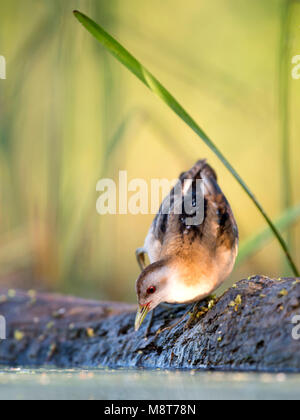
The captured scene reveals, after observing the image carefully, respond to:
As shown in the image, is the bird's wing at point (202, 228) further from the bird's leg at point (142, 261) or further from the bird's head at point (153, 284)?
the bird's leg at point (142, 261)

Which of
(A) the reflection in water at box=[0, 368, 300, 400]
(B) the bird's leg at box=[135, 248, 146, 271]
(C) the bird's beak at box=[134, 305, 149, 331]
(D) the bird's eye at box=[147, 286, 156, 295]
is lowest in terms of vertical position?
(A) the reflection in water at box=[0, 368, 300, 400]

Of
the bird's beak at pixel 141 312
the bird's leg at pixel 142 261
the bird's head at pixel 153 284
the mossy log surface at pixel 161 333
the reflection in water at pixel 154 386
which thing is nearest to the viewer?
the reflection in water at pixel 154 386

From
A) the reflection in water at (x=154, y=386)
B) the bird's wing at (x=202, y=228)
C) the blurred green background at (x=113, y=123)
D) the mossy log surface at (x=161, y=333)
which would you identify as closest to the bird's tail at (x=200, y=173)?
the bird's wing at (x=202, y=228)

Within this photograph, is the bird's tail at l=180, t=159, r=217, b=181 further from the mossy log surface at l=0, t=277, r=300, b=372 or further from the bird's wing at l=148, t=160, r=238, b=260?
the mossy log surface at l=0, t=277, r=300, b=372

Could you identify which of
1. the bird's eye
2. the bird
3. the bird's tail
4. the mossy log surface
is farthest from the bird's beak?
the bird's tail

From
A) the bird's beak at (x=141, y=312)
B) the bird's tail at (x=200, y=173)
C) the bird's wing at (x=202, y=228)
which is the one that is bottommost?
the bird's beak at (x=141, y=312)

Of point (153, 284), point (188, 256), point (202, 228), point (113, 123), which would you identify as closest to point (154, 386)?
point (153, 284)

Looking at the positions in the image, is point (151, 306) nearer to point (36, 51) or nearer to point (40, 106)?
point (36, 51)
